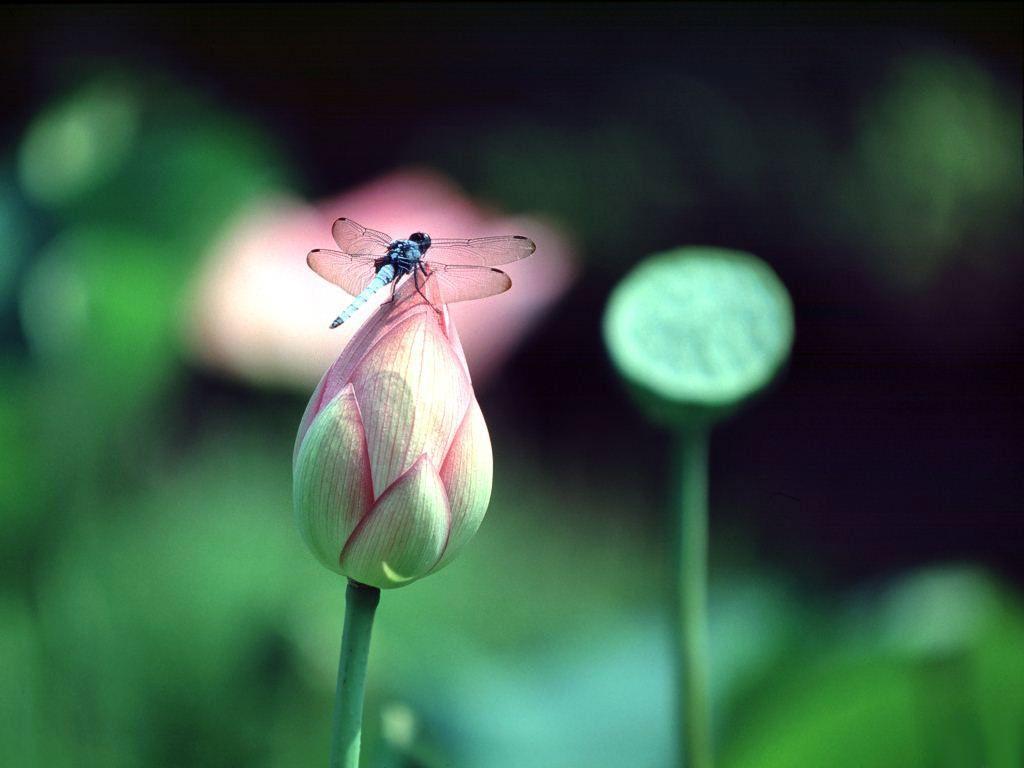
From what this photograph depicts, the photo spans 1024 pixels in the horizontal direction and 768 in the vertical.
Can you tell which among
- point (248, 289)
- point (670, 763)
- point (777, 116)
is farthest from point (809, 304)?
point (670, 763)

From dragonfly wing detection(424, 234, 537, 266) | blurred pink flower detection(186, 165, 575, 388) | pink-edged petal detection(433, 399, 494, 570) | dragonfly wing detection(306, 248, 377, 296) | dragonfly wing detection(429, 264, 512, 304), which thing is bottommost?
pink-edged petal detection(433, 399, 494, 570)

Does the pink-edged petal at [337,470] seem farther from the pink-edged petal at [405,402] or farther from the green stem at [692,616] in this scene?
the green stem at [692,616]

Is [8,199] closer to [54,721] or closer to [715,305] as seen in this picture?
[54,721]

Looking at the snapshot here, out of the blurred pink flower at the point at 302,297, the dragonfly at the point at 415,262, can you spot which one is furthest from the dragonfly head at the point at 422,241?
the blurred pink flower at the point at 302,297

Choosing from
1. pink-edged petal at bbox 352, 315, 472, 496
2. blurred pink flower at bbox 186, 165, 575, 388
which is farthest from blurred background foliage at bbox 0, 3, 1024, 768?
pink-edged petal at bbox 352, 315, 472, 496

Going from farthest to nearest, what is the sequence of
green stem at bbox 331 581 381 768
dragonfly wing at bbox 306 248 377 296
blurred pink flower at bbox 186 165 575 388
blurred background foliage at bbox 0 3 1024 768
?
blurred pink flower at bbox 186 165 575 388 → blurred background foliage at bbox 0 3 1024 768 → dragonfly wing at bbox 306 248 377 296 → green stem at bbox 331 581 381 768

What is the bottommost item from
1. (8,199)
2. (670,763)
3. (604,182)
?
Result: (670,763)

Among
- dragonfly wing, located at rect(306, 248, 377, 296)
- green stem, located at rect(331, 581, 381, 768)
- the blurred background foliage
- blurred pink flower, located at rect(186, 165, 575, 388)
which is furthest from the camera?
blurred pink flower, located at rect(186, 165, 575, 388)

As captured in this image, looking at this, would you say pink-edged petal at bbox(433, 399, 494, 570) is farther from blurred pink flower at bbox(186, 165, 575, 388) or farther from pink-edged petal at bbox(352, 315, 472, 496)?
blurred pink flower at bbox(186, 165, 575, 388)
